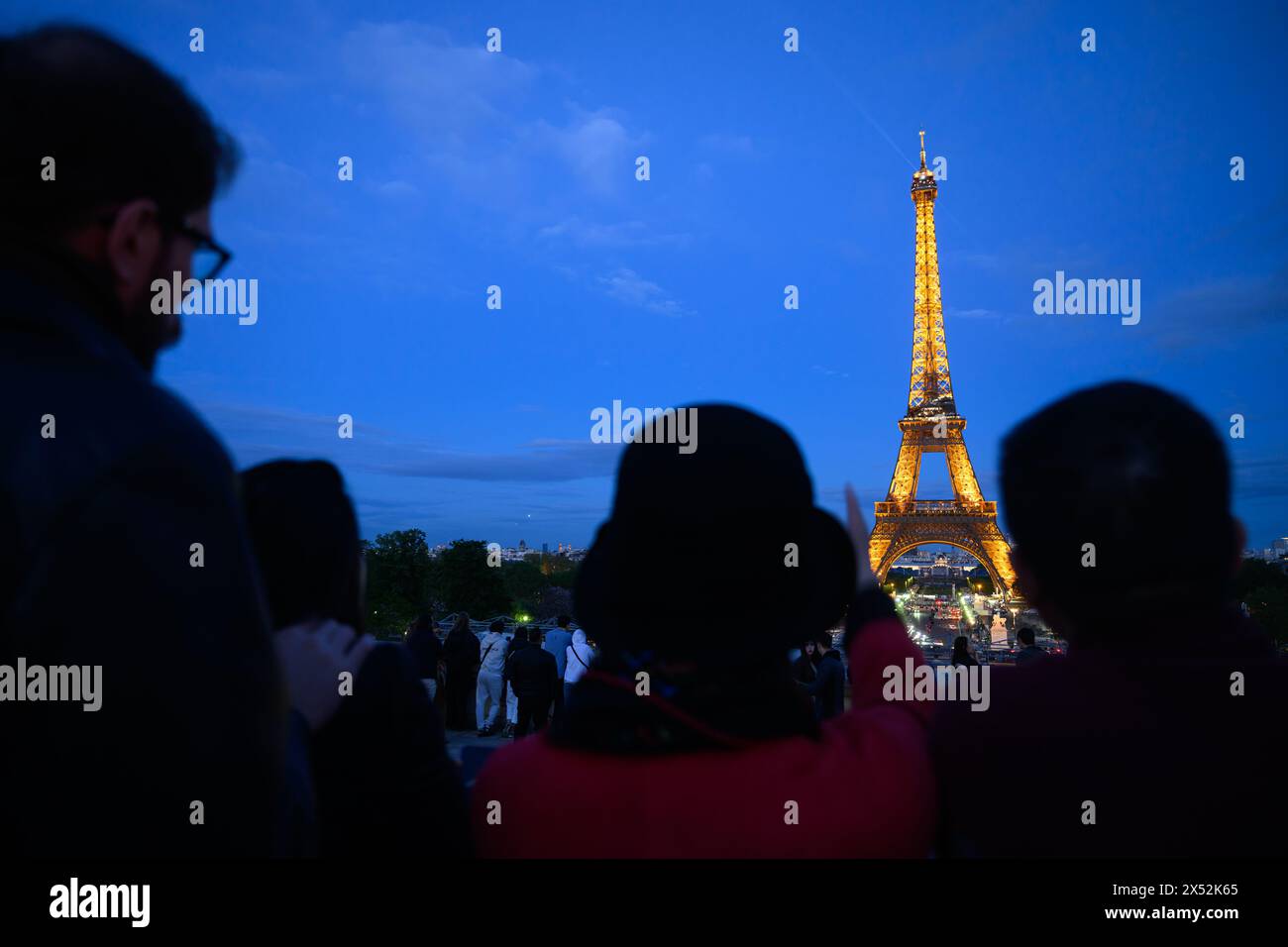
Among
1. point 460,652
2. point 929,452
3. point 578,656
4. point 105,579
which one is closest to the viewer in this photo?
point 105,579

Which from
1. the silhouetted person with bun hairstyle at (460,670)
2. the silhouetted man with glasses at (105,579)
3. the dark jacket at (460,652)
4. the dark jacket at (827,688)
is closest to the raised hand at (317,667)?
the silhouetted man with glasses at (105,579)

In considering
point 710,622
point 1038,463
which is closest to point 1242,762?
point 1038,463

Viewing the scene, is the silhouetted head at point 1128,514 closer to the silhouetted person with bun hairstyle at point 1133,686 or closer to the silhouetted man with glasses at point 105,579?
the silhouetted person with bun hairstyle at point 1133,686

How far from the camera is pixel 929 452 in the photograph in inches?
1845

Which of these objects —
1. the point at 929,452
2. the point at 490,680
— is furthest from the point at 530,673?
the point at 929,452

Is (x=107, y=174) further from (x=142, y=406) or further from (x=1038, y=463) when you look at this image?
(x=1038, y=463)

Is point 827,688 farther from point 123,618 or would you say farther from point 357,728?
point 123,618

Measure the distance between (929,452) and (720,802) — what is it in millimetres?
48533

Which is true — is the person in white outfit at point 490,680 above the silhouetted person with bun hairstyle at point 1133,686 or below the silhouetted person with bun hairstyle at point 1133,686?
below

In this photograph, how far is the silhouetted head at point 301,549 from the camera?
74.2 inches

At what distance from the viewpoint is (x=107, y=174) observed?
4.12ft

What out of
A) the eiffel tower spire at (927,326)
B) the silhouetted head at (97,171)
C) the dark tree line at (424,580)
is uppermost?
the eiffel tower spire at (927,326)

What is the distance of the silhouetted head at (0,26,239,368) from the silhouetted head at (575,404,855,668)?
891 mm

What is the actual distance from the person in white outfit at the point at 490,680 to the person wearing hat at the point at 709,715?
10.1 meters
